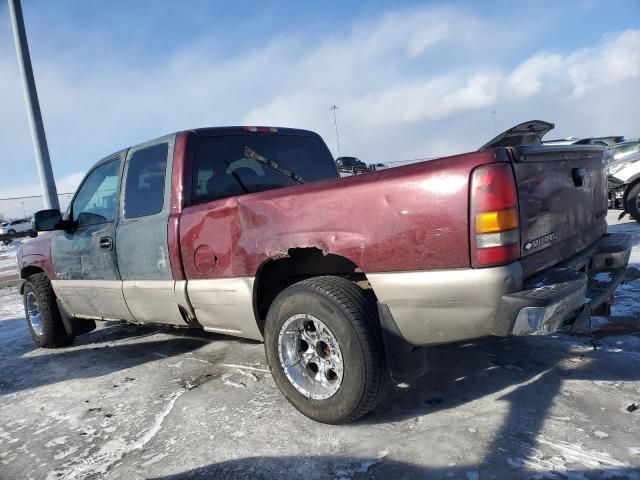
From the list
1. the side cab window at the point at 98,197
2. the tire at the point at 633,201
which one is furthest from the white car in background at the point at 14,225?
the tire at the point at 633,201

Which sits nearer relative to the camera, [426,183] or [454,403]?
[426,183]

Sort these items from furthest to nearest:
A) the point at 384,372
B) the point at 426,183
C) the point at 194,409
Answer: the point at 194,409 < the point at 384,372 < the point at 426,183

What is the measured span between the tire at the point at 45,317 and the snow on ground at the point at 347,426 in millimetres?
823

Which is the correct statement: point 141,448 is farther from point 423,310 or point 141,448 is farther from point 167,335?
point 167,335

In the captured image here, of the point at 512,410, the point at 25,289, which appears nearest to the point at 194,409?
the point at 512,410

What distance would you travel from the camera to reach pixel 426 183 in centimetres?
215

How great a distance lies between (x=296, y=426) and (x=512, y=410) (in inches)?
49.2

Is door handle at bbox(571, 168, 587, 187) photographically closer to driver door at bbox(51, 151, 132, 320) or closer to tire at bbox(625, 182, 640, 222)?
driver door at bbox(51, 151, 132, 320)

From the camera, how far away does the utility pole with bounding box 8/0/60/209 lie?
921 cm

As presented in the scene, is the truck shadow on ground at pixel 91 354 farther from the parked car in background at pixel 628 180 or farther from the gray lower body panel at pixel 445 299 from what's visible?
the parked car in background at pixel 628 180

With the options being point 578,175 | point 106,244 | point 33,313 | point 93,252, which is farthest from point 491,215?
point 33,313

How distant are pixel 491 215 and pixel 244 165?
2143 millimetres

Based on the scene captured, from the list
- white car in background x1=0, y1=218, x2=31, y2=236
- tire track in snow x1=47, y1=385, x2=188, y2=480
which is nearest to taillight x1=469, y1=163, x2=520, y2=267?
tire track in snow x1=47, y1=385, x2=188, y2=480

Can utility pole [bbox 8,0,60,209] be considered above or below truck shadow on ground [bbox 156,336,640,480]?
above
